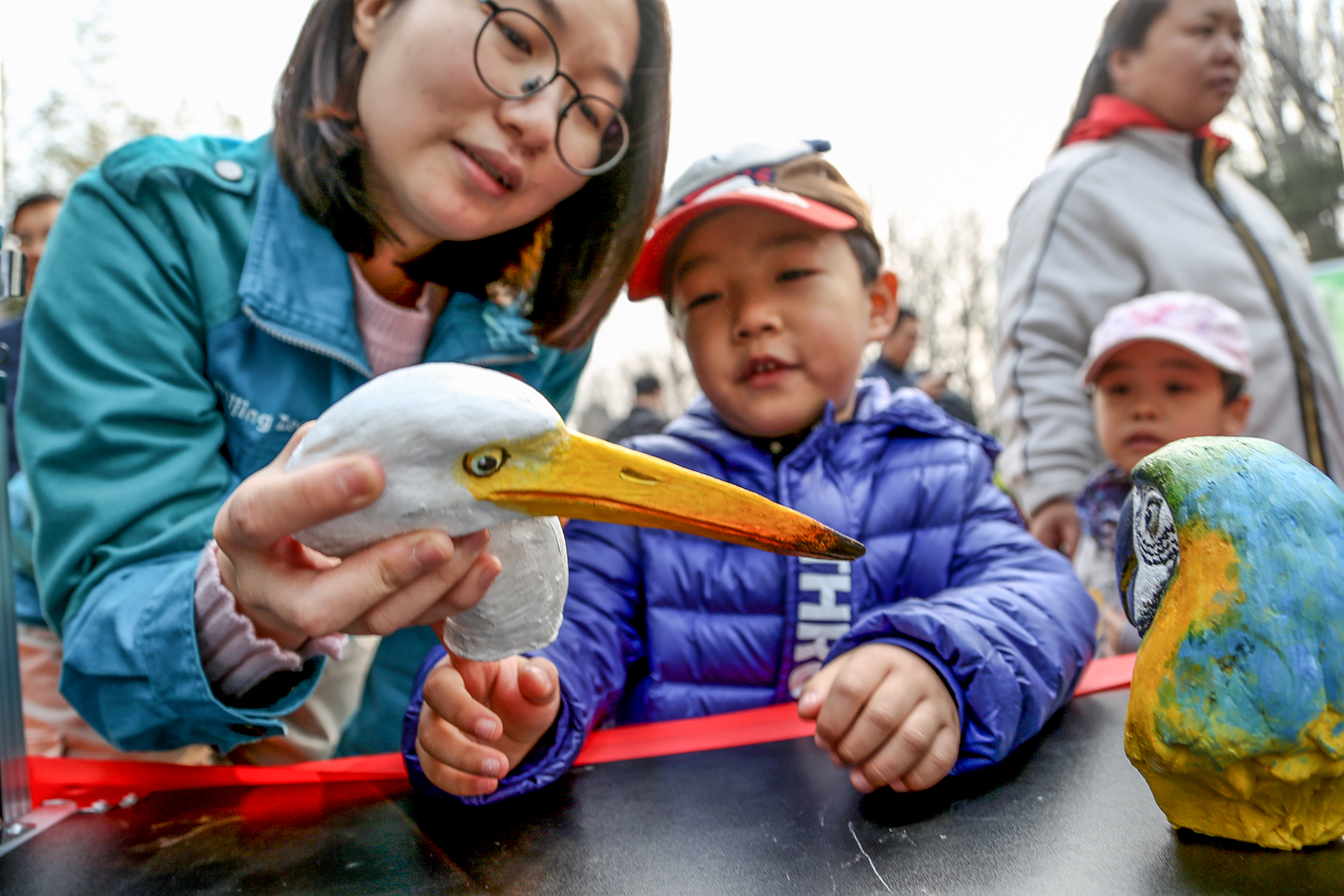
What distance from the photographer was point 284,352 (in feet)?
2.72

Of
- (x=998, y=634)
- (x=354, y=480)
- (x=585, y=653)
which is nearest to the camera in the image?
(x=354, y=480)

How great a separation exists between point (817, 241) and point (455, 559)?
2.15 feet

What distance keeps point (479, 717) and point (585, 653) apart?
23cm

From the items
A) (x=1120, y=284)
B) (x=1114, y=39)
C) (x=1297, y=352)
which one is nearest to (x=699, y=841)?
(x=1120, y=284)

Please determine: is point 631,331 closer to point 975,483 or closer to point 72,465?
point 975,483

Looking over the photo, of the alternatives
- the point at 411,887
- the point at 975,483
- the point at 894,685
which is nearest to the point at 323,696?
the point at 411,887

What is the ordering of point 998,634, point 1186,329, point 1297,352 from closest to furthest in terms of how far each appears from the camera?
point 998,634 → point 1186,329 → point 1297,352

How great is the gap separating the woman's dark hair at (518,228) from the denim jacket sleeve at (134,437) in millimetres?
87

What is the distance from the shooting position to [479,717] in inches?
24.0

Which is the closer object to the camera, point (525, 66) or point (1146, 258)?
point (525, 66)

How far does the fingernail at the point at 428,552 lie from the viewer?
43cm

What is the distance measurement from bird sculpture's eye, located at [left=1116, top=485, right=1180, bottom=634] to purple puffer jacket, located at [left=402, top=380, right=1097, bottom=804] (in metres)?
0.24

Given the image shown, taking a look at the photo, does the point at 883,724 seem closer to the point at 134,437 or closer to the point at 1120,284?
the point at 134,437

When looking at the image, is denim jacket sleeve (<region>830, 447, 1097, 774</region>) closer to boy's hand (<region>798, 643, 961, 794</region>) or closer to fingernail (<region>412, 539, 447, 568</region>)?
boy's hand (<region>798, 643, 961, 794</region>)
